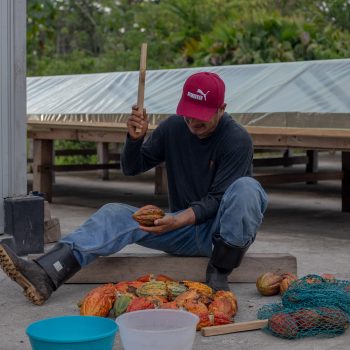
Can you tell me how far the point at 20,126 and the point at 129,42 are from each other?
1765 cm

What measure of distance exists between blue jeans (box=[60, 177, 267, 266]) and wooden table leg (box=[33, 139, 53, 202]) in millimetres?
Answer: 5678

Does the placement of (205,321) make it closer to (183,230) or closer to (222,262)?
(222,262)

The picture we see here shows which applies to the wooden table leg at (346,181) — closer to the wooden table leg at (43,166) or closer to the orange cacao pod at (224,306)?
the wooden table leg at (43,166)

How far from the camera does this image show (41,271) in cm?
458

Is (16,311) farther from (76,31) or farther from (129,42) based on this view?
(76,31)

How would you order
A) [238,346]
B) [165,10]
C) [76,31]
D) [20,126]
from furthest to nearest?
A: [76,31] → [165,10] → [20,126] → [238,346]

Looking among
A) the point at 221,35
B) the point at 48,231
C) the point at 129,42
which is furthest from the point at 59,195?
the point at 129,42

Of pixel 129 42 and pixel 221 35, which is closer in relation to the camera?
pixel 221 35

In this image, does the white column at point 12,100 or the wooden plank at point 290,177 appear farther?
the wooden plank at point 290,177

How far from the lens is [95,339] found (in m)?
3.27

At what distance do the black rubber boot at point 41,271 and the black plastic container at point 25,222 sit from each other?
1.85 m

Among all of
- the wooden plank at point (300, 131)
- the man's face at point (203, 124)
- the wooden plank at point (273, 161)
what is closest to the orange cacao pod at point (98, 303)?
the man's face at point (203, 124)

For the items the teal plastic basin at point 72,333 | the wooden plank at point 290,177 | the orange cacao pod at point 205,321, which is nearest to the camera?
the teal plastic basin at point 72,333

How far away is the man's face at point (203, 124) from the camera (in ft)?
15.6
